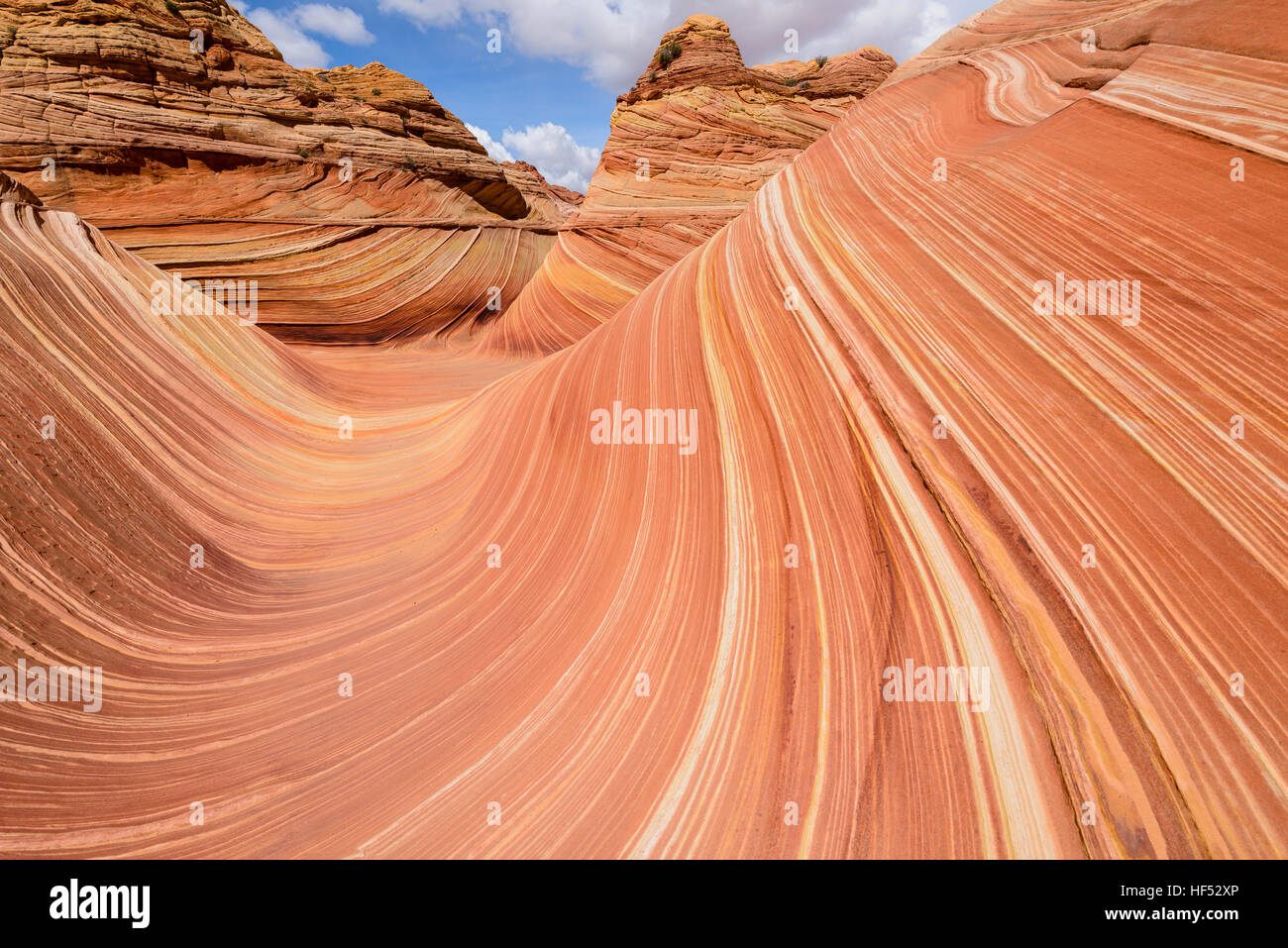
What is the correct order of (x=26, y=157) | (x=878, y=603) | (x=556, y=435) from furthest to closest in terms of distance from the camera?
1. (x=26, y=157)
2. (x=556, y=435)
3. (x=878, y=603)

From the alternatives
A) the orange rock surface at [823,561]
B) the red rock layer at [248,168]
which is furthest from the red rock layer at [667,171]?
the orange rock surface at [823,561]

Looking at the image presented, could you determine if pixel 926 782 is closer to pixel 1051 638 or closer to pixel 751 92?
pixel 1051 638

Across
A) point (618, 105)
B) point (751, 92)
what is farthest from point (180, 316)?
Answer: point (751, 92)

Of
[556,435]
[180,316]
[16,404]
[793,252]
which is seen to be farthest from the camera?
[180,316]

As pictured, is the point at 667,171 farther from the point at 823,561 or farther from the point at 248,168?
the point at 823,561

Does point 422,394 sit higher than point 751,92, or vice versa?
point 751,92

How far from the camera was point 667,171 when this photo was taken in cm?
883

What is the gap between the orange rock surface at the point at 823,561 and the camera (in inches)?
52.4

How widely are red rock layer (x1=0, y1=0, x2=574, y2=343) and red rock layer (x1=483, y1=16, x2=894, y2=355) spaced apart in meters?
1.96

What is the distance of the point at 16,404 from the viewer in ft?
8.43

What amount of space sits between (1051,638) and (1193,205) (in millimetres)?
1486

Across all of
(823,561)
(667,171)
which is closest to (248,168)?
(667,171)

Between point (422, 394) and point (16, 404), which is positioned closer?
point (16, 404)

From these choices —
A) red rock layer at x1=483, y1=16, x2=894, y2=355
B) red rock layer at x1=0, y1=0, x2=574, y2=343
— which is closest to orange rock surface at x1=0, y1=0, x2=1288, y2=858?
red rock layer at x1=483, y1=16, x2=894, y2=355
